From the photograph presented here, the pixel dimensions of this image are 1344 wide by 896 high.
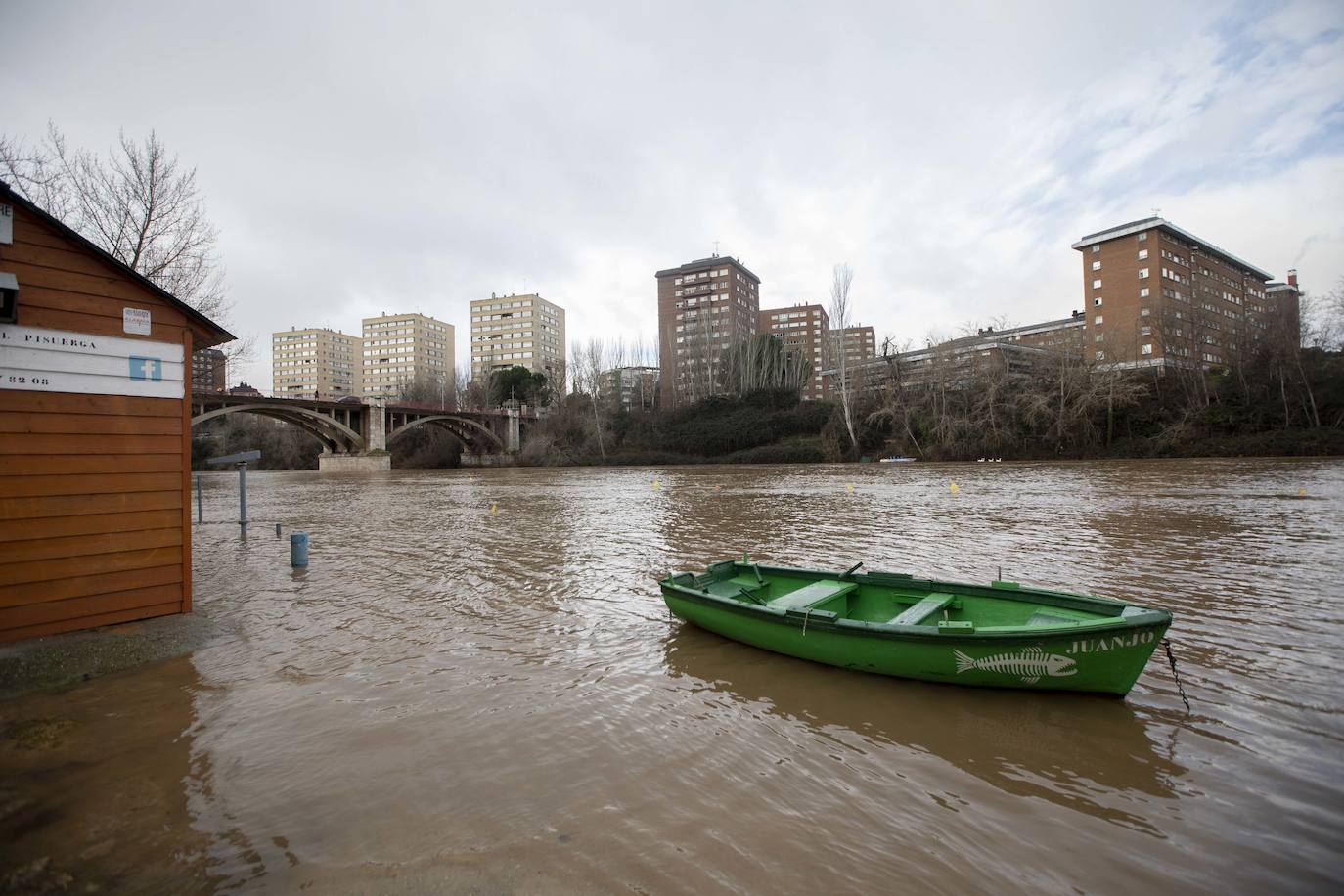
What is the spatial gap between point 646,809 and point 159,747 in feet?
11.8

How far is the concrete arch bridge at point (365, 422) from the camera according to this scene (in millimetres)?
42969

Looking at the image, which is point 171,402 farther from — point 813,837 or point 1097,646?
point 1097,646

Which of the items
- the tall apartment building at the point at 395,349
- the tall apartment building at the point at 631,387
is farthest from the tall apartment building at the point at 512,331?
the tall apartment building at the point at 631,387

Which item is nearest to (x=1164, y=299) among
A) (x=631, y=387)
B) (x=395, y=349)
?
(x=631, y=387)

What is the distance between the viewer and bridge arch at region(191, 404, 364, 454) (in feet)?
145

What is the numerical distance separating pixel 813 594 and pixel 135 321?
7792 mm

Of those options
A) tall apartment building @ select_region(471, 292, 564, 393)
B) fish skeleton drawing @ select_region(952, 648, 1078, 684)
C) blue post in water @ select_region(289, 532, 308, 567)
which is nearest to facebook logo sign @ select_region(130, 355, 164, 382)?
blue post in water @ select_region(289, 532, 308, 567)

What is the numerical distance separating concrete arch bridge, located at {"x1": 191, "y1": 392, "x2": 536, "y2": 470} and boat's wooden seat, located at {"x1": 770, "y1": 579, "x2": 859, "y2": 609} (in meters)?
42.1

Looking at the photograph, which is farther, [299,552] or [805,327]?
[805,327]

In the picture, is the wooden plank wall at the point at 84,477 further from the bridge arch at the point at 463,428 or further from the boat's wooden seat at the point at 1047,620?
the bridge arch at the point at 463,428

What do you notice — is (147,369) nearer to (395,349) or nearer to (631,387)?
(631,387)

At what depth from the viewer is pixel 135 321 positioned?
649cm

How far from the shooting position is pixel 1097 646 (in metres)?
4.46

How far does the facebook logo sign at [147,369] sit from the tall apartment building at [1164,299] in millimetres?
51472
